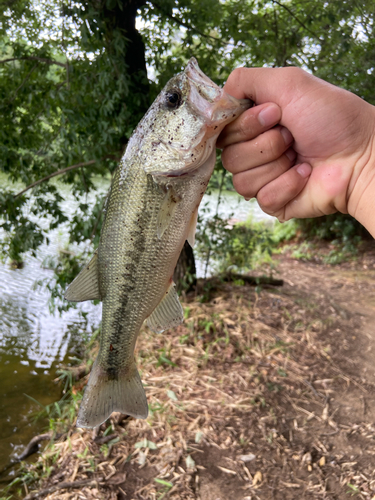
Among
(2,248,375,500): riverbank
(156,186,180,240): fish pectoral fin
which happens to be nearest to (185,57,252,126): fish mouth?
(156,186,180,240): fish pectoral fin

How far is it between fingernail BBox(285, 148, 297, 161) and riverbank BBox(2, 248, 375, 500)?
289 cm

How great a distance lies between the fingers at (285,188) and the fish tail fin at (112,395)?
129cm

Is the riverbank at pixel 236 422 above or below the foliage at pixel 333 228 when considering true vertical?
below

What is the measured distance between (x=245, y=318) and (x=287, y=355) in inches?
35.3

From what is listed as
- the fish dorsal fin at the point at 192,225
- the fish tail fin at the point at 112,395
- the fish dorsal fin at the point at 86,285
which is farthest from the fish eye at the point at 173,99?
the fish tail fin at the point at 112,395

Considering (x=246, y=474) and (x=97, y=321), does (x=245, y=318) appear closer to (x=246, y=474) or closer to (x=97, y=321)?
(x=246, y=474)

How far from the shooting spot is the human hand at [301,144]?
1.77 meters

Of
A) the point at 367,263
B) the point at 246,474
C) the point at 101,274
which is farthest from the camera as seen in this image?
the point at 367,263

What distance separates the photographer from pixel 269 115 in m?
1.76

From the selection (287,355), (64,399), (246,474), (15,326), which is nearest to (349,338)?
(287,355)

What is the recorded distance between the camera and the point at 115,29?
154 inches

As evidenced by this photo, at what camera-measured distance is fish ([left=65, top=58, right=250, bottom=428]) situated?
1.73 meters

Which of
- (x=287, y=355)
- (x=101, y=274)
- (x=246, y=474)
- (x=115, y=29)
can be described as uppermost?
(x=115, y=29)

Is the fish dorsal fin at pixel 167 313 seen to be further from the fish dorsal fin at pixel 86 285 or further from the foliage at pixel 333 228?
the foliage at pixel 333 228
